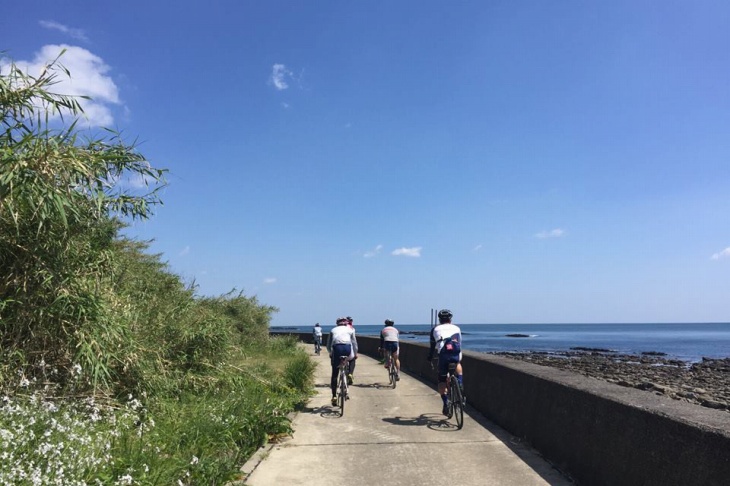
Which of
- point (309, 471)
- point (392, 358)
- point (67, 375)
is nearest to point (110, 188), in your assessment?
point (67, 375)

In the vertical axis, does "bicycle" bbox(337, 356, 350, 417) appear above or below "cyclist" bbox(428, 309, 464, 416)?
below

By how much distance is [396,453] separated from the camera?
21.7ft

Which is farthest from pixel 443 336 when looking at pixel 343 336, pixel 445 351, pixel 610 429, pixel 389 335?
pixel 389 335

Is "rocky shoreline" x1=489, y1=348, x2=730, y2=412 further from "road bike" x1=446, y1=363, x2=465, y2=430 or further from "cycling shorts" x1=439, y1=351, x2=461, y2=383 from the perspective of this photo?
"cycling shorts" x1=439, y1=351, x2=461, y2=383

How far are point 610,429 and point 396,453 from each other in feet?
8.93

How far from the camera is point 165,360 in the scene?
8.30m

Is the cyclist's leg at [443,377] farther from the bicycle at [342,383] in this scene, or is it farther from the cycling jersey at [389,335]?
the cycling jersey at [389,335]

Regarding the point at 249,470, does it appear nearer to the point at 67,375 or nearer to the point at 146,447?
the point at 146,447

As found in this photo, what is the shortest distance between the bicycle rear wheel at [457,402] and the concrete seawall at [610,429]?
2.52ft

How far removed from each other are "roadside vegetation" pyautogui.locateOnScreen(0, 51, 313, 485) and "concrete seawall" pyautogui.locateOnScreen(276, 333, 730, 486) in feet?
12.4

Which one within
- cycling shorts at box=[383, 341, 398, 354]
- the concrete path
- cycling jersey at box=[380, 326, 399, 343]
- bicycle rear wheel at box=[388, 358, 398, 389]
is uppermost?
cycling jersey at box=[380, 326, 399, 343]

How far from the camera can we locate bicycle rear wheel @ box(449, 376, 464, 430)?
8.05m

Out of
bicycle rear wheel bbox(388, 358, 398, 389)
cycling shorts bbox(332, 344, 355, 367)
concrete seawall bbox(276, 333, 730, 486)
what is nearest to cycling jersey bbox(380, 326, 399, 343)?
bicycle rear wheel bbox(388, 358, 398, 389)

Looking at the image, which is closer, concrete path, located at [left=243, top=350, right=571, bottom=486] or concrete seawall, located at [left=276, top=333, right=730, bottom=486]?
concrete seawall, located at [left=276, top=333, right=730, bottom=486]
